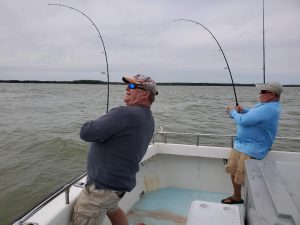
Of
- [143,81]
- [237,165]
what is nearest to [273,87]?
[237,165]

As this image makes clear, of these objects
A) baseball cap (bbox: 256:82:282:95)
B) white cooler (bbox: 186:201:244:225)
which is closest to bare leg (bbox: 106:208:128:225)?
white cooler (bbox: 186:201:244:225)

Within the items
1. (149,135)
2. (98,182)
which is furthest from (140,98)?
(98,182)

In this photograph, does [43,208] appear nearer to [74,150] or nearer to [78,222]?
[78,222]

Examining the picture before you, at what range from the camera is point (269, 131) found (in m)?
3.30

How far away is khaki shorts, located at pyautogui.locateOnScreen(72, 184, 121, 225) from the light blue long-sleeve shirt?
1708 mm

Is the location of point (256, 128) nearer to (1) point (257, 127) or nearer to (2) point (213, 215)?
(1) point (257, 127)

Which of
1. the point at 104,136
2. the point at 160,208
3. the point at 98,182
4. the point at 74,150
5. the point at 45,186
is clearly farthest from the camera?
the point at 74,150

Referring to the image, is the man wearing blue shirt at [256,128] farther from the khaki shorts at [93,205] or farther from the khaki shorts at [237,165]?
the khaki shorts at [93,205]

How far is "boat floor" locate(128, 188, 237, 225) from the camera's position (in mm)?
3574

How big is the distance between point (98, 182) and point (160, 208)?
6.45 ft

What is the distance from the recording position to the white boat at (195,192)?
1.53 metres

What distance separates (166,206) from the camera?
12.8 ft

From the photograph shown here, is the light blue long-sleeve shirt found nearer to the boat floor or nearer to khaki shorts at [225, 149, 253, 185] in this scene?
khaki shorts at [225, 149, 253, 185]

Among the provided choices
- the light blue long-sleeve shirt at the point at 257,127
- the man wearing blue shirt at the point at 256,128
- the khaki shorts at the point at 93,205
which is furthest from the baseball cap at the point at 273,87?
the khaki shorts at the point at 93,205
